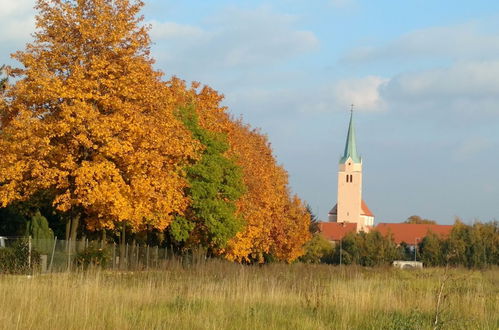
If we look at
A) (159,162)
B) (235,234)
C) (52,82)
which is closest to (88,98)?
(52,82)

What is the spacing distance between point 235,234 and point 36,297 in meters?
31.2

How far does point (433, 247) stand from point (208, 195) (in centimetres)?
3307

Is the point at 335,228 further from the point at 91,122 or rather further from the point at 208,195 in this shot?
the point at 91,122

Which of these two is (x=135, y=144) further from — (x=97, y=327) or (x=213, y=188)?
(x=97, y=327)

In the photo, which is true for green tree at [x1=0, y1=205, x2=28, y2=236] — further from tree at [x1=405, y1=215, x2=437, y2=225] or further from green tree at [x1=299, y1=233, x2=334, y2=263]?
tree at [x1=405, y1=215, x2=437, y2=225]

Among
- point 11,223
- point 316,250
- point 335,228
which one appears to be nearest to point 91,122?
point 11,223

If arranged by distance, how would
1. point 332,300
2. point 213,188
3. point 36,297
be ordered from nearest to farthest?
1. point 36,297
2. point 332,300
3. point 213,188

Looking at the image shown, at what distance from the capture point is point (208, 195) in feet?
144

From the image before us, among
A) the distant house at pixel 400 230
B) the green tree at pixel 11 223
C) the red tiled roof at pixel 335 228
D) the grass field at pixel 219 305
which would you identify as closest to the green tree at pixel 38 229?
the green tree at pixel 11 223

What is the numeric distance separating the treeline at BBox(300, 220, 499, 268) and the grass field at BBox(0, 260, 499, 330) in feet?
54.2

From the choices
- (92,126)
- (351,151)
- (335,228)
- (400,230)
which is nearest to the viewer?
(92,126)

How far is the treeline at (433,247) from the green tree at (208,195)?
7465mm

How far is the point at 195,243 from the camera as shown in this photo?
1805 inches

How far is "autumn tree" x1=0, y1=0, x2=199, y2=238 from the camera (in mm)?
30062
